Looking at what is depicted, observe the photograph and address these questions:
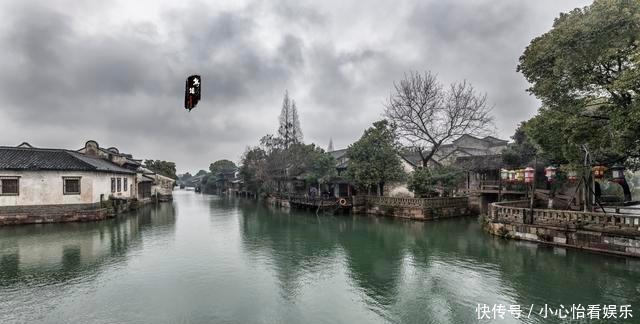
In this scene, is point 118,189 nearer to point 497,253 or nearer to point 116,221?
point 116,221

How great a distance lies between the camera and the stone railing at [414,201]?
77.6 feet

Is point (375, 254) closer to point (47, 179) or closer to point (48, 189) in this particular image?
point (48, 189)

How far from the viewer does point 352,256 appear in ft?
43.2

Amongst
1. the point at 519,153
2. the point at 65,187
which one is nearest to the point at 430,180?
the point at 519,153

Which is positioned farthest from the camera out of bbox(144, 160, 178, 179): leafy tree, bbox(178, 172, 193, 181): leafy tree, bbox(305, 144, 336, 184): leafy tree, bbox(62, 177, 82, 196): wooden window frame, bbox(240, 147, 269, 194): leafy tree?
bbox(178, 172, 193, 181): leafy tree

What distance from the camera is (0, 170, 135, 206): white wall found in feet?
67.2

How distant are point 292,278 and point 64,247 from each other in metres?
10.9

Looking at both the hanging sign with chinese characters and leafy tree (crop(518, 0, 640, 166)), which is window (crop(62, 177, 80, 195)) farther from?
leafy tree (crop(518, 0, 640, 166))

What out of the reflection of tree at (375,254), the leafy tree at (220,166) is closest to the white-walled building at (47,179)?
the reflection of tree at (375,254)

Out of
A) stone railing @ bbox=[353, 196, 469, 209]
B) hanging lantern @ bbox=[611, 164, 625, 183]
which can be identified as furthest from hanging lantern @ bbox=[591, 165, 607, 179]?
stone railing @ bbox=[353, 196, 469, 209]

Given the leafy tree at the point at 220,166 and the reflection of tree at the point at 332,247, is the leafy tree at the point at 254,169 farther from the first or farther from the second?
the leafy tree at the point at 220,166

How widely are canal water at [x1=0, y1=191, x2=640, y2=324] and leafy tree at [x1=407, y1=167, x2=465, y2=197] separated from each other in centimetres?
762

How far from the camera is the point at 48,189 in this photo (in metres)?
21.1

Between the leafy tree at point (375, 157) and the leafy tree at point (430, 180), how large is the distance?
2.81 m
